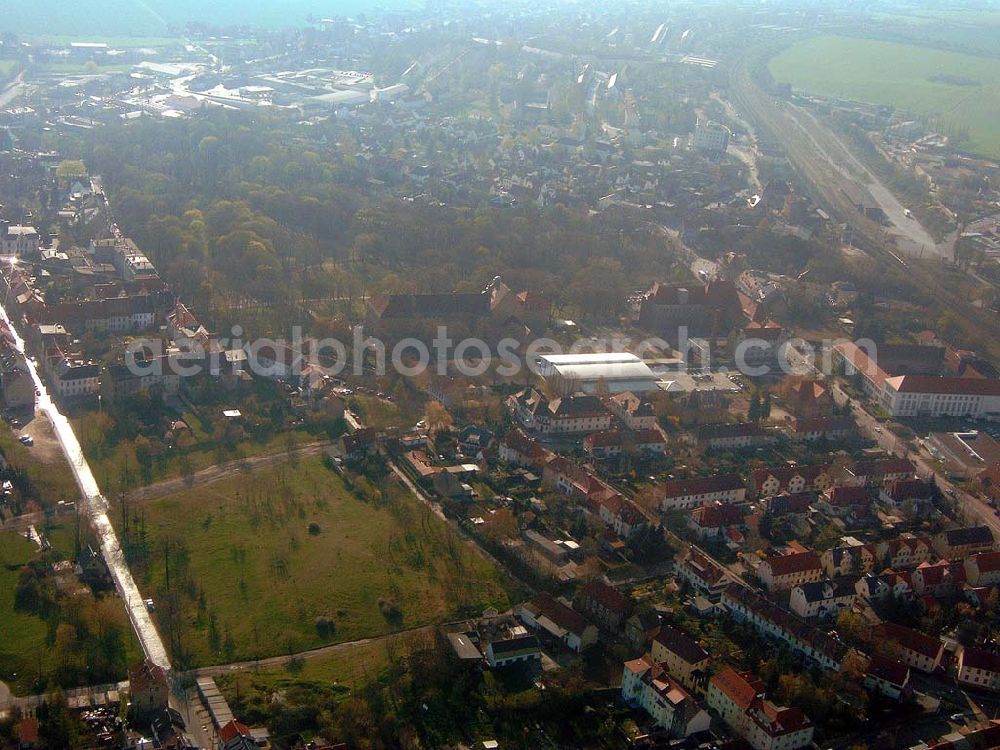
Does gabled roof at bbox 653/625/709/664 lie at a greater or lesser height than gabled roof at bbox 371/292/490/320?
lesser

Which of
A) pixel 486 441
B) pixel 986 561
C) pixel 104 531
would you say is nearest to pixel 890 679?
pixel 986 561

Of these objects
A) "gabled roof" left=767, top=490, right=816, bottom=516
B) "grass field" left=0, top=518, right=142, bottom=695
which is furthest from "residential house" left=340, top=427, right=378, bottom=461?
"gabled roof" left=767, top=490, right=816, bottom=516

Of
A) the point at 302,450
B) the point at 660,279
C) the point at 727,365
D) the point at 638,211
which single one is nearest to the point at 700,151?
the point at 638,211

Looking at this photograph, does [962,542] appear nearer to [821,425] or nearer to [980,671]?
[980,671]

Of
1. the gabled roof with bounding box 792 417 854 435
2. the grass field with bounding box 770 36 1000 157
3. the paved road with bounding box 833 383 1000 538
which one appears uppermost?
the grass field with bounding box 770 36 1000 157

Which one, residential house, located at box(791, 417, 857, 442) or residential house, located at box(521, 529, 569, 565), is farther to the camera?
residential house, located at box(791, 417, 857, 442)

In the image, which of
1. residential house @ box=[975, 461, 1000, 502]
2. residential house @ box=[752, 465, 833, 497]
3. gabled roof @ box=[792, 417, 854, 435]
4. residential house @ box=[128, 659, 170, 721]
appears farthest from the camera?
gabled roof @ box=[792, 417, 854, 435]

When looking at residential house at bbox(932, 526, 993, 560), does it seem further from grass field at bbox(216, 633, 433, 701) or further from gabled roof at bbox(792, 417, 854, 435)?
grass field at bbox(216, 633, 433, 701)
